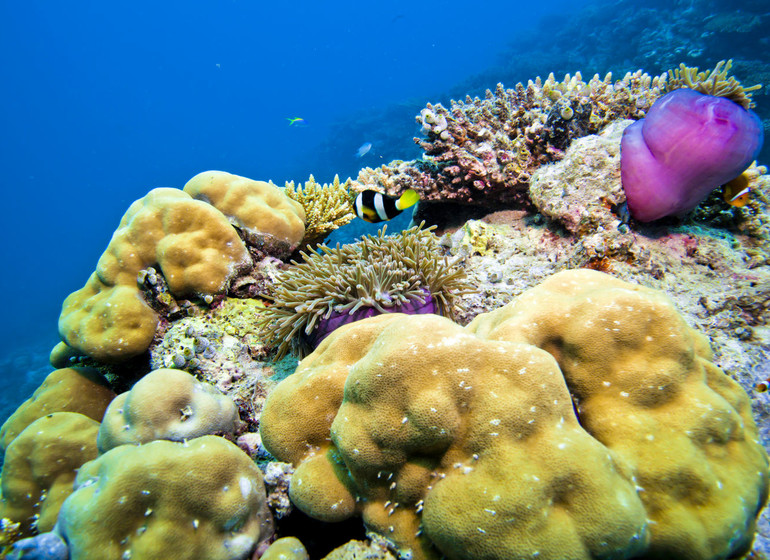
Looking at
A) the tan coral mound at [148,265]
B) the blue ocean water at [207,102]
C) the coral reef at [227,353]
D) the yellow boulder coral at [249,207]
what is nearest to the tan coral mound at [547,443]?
the coral reef at [227,353]

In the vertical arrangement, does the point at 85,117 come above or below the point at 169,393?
above

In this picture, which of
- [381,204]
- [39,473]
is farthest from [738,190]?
[39,473]

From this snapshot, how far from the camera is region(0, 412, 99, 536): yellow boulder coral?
2.49m

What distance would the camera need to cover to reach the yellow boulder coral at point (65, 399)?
3381mm

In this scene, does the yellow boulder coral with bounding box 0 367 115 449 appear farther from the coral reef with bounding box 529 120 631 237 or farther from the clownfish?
the clownfish

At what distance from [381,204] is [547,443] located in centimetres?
322

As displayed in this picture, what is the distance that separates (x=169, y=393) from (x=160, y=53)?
15000cm

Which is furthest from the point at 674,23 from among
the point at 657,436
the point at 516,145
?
the point at 657,436

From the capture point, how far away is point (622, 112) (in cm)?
469

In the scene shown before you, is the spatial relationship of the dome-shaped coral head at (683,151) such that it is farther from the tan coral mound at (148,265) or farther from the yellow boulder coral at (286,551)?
the tan coral mound at (148,265)

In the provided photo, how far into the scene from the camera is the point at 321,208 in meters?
5.20

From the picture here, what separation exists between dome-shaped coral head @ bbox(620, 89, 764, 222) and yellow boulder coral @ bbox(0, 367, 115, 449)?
5895mm

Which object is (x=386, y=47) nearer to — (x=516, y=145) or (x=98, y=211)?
(x=98, y=211)

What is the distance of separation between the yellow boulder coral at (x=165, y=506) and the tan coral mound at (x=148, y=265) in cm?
191
